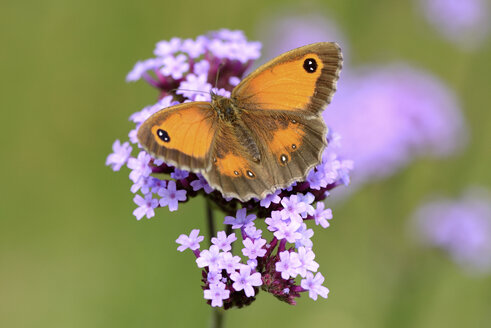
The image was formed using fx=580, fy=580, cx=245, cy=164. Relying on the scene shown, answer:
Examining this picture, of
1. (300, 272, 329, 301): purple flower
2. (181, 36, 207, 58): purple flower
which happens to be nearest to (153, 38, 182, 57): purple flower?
(181, 36, 207, 58): purple flower

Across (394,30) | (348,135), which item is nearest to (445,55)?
(394,30)

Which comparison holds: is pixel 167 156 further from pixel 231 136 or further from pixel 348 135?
pixel 348 135

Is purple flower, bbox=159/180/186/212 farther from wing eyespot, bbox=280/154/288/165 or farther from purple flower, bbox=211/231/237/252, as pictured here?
wing eyespot, bbox=280/154/288/165

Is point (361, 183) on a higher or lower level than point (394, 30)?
lower

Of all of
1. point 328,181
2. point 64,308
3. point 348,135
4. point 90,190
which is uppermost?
point 348,135

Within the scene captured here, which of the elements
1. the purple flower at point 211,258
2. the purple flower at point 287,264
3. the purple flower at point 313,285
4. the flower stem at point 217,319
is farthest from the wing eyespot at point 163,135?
the flower stem at point 217,319
